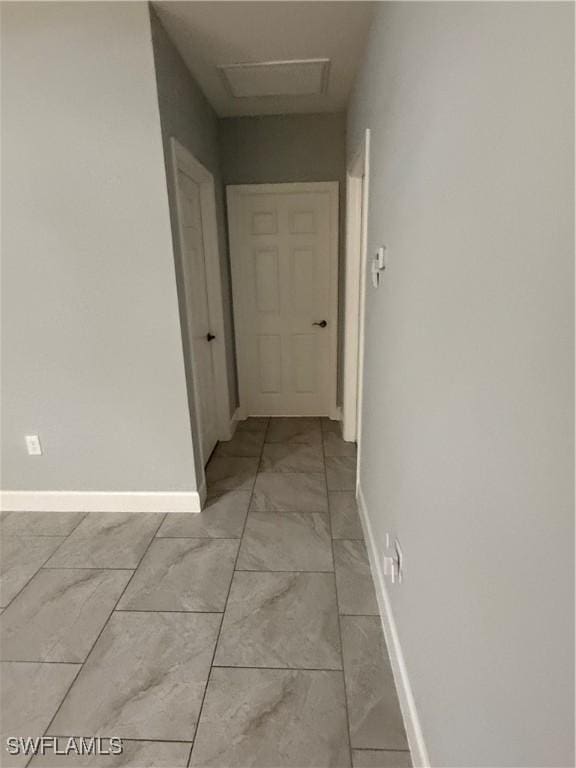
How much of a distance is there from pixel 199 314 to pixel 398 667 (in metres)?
2.33

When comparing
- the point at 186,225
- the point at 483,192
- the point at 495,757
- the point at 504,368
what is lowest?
the point at 495,757

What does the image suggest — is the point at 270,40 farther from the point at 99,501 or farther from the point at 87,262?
the point at 99,501

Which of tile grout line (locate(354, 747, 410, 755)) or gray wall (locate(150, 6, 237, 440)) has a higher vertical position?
gray wall (locate(150, 6, 237, 440))

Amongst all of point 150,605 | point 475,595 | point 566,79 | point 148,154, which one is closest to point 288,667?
point 150,605

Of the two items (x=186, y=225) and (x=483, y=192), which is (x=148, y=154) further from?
(x=483, y=192)

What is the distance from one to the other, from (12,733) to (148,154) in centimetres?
231

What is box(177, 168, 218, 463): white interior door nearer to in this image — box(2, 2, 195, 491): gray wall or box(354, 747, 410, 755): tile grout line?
box(2, 2, 195, 491): gray wall

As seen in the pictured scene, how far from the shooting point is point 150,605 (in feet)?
5.83

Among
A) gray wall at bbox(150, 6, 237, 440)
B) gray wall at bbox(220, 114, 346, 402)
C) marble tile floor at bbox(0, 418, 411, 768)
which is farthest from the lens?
gray wall at bbox(220, 114, 346, 402)

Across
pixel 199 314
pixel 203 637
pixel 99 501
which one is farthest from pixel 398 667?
pixel 199 314

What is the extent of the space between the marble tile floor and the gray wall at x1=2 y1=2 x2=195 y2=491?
0.42 metres

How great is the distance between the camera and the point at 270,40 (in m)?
2.08

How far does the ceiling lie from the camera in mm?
1826

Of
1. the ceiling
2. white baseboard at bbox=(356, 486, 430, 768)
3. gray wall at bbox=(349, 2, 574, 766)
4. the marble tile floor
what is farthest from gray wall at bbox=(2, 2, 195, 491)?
gray wall at bbox=(349, 2, 574, 766)
